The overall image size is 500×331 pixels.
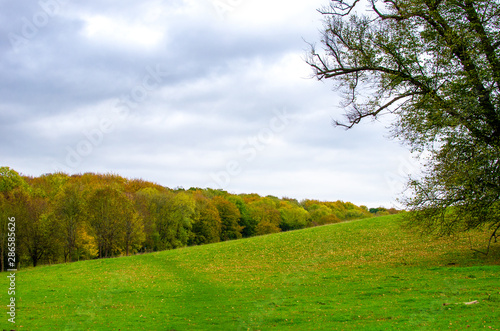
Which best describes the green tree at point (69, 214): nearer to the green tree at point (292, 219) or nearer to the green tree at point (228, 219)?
the green tree at point (228, 219)

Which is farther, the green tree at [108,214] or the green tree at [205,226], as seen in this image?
the green tree at [205,226]

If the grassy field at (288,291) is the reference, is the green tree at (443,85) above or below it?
above

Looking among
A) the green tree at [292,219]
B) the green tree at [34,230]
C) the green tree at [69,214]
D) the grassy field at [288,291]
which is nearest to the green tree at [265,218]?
the green tree at [292,219]

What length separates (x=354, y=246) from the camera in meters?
38.0

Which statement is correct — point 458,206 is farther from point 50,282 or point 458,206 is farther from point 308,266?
point 50,282

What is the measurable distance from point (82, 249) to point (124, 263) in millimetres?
25154

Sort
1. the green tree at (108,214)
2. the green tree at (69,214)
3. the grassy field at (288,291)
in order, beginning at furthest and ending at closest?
1. the green tree at (108,214)
2. the green tree at (69,214)
3. the grassy field at (288,291)

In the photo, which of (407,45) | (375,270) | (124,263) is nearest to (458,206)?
(375,270)

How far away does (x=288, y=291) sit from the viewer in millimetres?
20547

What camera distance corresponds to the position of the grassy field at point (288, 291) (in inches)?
546

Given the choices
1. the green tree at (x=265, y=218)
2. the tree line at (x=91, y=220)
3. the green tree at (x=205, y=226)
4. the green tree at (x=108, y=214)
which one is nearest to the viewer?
the tree line at (x=91, y=220)

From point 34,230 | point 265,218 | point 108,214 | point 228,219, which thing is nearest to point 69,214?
point 34,230

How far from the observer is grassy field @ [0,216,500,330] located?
13859 mm

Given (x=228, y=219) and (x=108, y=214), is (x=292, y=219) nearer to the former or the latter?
(x=228, y=219)
